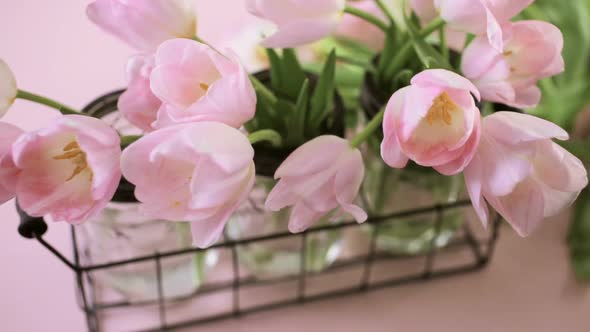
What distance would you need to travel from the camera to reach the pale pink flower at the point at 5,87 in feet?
1.01

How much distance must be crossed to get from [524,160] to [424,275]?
Result: 0.73ft

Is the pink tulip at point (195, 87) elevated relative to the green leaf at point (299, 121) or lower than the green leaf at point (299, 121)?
elevated

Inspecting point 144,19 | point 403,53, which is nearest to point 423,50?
point 403,53

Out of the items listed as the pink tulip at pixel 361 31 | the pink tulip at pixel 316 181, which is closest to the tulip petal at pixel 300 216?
the pink tulip at pixel 316 181

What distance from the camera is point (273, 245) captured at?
0.47 meters

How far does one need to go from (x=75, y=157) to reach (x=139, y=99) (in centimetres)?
4

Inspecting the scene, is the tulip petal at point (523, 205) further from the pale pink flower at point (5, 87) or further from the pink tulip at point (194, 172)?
the pale pink flower at point (5, 87)

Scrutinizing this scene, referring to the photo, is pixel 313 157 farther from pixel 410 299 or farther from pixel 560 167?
pixel 410 299

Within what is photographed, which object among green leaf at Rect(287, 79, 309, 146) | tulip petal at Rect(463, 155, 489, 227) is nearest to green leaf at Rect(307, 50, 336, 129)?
green leaf at Rect(287, 79, 309, 146)

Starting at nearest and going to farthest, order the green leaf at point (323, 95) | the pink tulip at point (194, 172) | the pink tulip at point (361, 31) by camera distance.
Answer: the pink tulip at point (194, 172) → the green leaf at point (323, 95) → the pink tulip at point (361, 31)

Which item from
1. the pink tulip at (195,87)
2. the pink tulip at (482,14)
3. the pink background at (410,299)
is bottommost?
the pink background at (410,299)

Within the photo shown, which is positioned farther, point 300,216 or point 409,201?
point 409,201

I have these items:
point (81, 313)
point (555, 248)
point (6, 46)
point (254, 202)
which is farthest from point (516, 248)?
point (6, 46)

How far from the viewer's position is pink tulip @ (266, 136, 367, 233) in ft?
1.04
